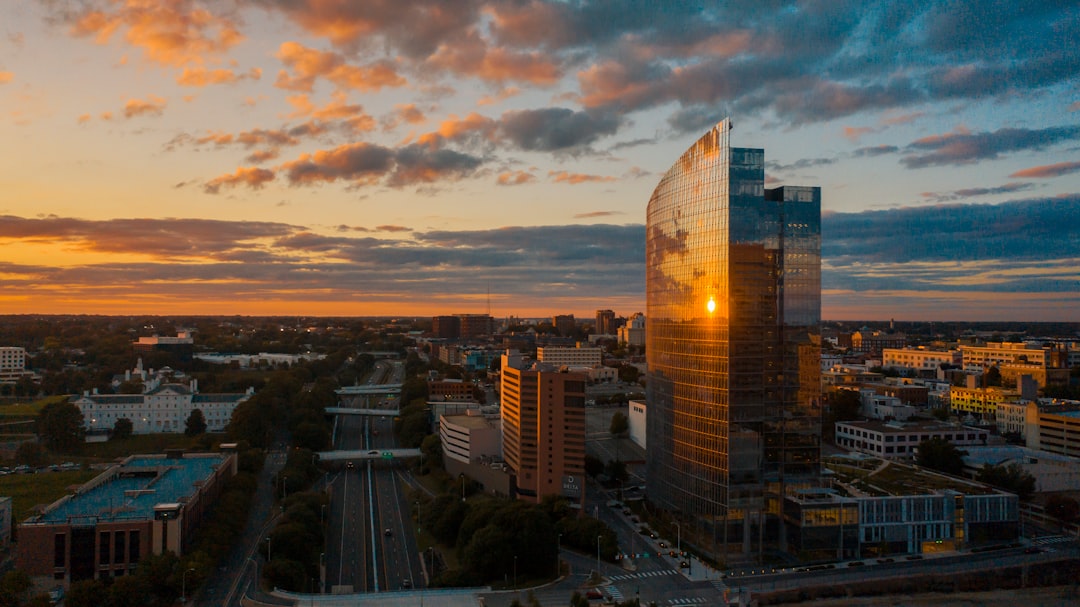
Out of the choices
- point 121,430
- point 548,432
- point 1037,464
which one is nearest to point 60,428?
point 121,430

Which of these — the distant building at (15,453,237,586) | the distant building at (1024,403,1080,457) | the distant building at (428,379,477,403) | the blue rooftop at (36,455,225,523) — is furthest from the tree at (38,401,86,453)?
the distant building at (1024,403,1080,457)

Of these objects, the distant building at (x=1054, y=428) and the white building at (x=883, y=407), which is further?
the white building at (x=883, y=407)

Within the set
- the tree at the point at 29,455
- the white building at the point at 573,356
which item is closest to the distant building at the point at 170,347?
the tree at the point at 29,455

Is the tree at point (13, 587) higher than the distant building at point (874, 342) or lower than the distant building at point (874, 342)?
lower

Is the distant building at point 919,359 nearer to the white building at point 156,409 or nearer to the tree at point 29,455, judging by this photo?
the white building at point 156,409

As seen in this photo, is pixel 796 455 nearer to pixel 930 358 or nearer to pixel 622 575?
pixel 622 575

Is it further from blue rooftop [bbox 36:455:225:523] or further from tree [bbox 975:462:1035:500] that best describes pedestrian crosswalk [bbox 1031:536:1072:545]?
blue rooftop [bbox 36:455:225:523]

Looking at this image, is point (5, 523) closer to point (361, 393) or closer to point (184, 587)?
point (184, 587)
